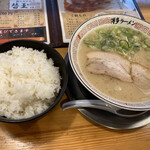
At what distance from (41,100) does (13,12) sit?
1385 millimetres

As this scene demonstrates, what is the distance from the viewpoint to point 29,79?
3.92ft

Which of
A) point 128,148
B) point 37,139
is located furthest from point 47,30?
point 128,148

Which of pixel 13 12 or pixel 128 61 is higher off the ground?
pixel 13 12

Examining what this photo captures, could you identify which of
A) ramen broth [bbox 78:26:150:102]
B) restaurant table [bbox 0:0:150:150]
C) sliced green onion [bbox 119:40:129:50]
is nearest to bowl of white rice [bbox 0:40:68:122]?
restaurant table [bbox 0:0:150:150]

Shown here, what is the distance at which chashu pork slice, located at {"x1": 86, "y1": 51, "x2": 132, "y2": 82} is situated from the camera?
1260mm

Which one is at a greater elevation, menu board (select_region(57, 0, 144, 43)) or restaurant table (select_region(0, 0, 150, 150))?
menu board (select_region(57, 0, 144, 43))

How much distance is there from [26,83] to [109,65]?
66 centimetres

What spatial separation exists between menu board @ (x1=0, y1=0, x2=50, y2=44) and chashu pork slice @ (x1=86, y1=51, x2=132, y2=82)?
69cm

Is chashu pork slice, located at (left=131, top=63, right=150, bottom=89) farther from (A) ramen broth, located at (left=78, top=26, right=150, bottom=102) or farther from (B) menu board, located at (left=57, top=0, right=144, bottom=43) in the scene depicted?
(B) menu board, located at (left=57, top=0, right=144, bottom=43)

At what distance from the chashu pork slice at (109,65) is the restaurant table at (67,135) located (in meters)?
0.41

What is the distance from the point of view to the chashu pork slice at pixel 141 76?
124cm

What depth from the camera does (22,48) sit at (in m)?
1.34

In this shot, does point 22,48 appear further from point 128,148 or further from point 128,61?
point 128,148

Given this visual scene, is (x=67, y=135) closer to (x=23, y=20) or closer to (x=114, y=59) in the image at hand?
(x=114, y=59)
